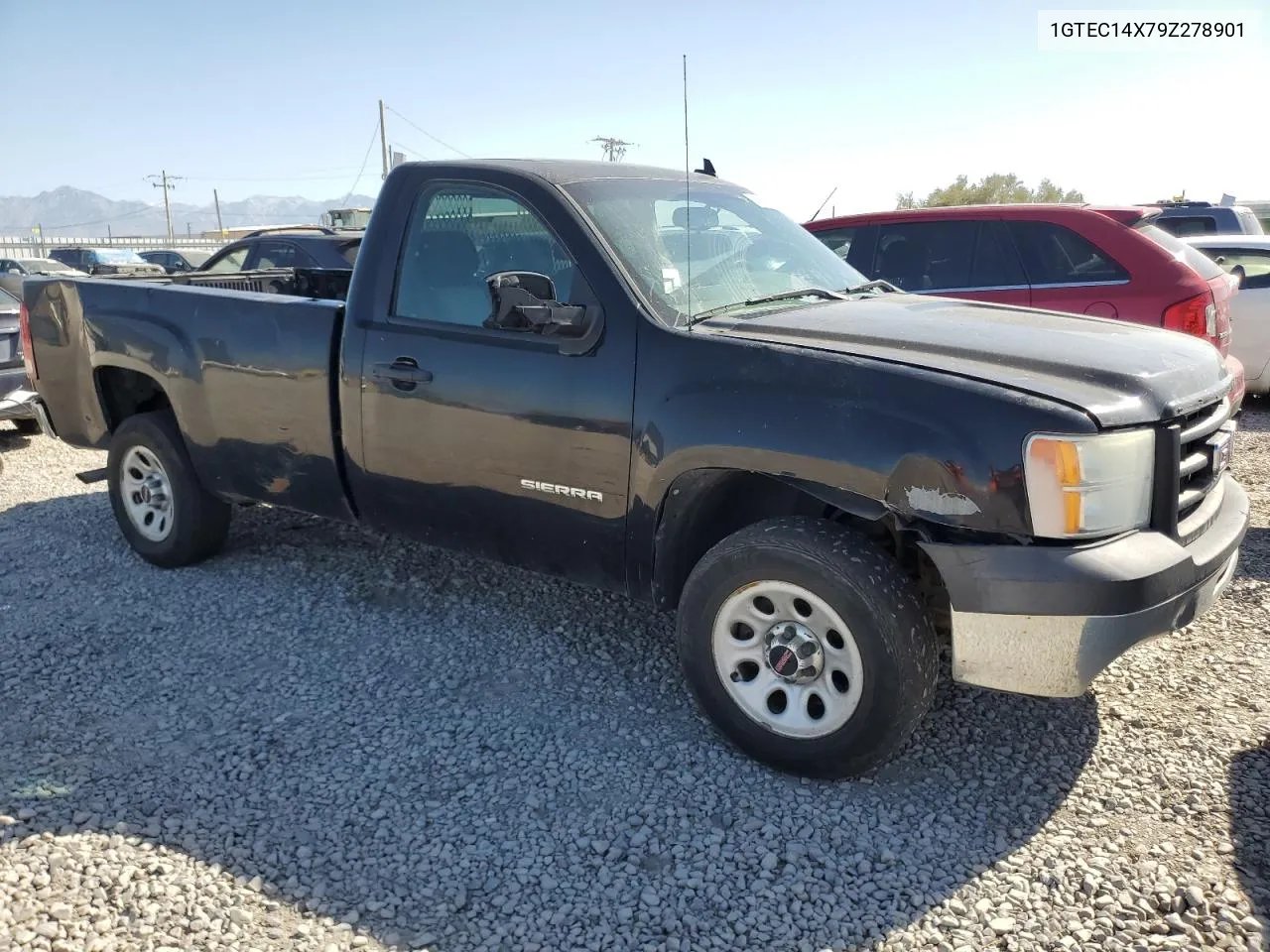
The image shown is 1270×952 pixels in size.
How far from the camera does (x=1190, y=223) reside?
42.8 feet

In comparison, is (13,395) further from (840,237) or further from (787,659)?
(787,659)

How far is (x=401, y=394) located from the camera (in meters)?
3.93

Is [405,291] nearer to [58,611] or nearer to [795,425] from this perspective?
[795,425]

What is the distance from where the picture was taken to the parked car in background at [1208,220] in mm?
12797

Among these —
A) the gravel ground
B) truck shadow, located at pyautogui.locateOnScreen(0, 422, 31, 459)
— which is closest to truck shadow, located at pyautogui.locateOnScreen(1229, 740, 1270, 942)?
the gravel ground

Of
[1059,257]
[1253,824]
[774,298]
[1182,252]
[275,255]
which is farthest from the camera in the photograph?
[275,255]

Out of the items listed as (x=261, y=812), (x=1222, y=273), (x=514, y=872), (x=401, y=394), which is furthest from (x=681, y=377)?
(x=1222, y=273)

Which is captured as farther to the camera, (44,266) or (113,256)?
(113,256)

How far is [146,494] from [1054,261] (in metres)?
5.84

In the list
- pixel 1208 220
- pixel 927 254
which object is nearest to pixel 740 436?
pixel 927 254

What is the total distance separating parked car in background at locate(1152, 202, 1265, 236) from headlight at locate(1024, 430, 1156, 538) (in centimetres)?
1166

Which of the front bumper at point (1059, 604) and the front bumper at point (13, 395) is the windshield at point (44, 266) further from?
the front bumper at point (1059, 604)

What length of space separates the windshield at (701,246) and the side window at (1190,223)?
419 inches

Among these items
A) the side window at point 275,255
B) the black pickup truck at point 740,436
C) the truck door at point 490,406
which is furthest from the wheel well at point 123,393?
the side window at point 275,255
